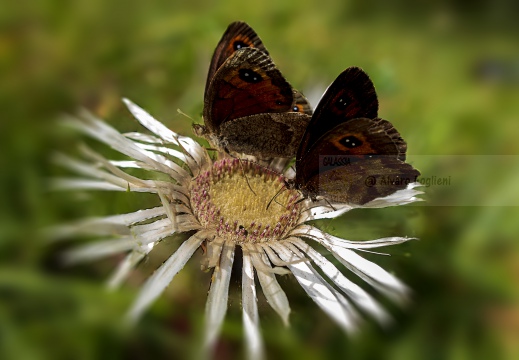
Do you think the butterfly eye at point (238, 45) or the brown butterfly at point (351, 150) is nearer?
the brown butterfly at point (351, 150)

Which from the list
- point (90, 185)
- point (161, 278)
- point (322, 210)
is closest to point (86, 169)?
point (90, 185)

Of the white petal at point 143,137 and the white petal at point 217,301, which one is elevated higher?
the white petal at point 143,137

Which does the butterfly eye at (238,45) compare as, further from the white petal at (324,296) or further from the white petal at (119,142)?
the white petal at (324,296)

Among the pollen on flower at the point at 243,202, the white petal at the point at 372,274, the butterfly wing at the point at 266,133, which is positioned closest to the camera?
the white petal at the point at 372,274

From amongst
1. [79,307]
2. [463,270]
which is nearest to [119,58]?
[79,307]

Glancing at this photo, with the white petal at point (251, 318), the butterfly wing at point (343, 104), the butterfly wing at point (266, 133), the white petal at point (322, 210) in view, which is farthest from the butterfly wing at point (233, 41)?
the white petal at point (251, 318)

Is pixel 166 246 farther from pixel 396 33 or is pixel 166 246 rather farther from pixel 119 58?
pixel 396 33
